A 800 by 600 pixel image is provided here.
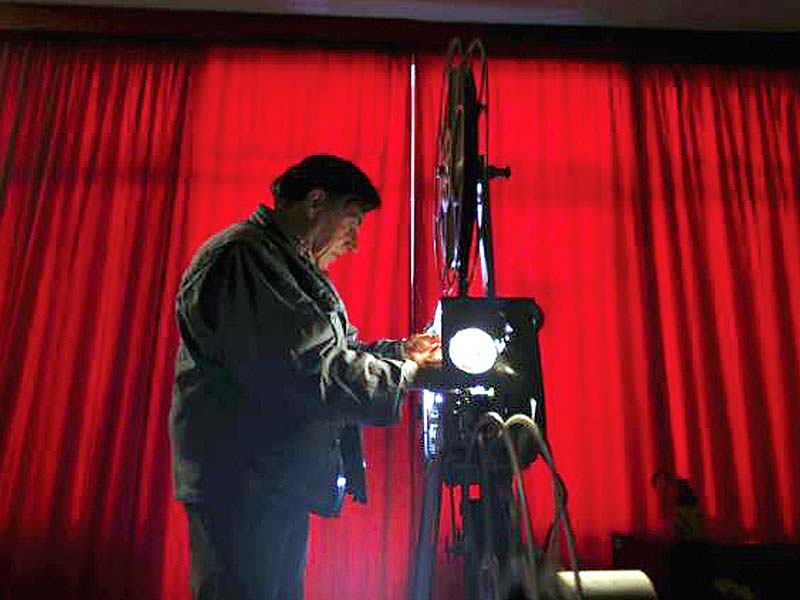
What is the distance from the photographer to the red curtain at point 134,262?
76.8 inches

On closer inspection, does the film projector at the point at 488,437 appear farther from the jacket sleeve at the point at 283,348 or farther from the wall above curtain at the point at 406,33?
the wall above curtain at the point at 406,33

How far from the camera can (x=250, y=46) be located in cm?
251

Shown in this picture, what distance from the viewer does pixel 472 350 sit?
33.9 inches

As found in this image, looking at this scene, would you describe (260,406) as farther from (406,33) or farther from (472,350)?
(406,33)

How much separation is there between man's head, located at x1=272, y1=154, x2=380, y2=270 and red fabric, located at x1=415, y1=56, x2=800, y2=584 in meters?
0.81

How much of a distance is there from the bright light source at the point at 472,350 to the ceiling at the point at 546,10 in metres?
2.01

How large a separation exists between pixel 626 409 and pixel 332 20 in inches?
77.4

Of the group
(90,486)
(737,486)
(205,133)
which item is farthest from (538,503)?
(205,133)

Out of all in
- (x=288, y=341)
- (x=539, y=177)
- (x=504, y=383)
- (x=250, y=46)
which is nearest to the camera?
(x=504, y=383)

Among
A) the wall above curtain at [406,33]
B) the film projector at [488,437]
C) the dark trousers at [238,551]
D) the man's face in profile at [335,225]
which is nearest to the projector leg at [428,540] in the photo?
the film projector at [488,437]

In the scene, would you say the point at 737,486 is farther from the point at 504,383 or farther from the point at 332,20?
the point at 332,20

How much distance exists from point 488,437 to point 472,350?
0.41 ft

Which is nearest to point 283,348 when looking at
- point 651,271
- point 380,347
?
point 380,347

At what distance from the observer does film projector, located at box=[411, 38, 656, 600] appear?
2.15ft
